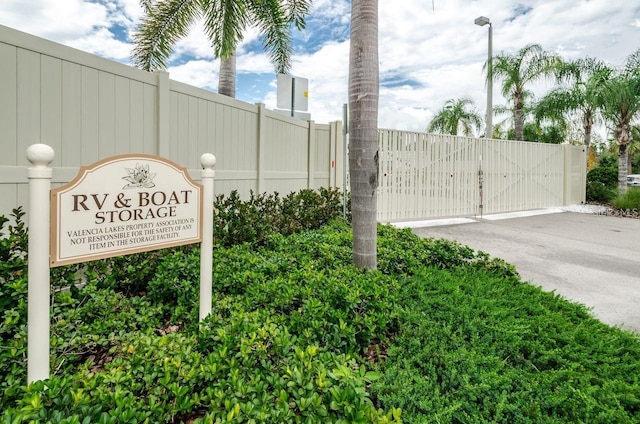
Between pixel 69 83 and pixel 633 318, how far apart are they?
19.1ft

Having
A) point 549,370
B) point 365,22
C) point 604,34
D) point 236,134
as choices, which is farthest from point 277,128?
point 604,34

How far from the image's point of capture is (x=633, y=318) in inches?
136

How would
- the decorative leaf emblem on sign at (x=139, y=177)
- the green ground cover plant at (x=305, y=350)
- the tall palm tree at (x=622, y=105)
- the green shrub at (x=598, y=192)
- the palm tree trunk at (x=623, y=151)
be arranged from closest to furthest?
the green ground cover plant at (x=305, y=350) < the decorative leaf emblem on sign at (x=139, y=177) < the tall palm tree at (x=622, y=105) < the palm tree trunk at (x=623, y=151) < the green shrub at (x=598, y=192)

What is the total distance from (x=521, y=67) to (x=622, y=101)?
3.50 metres

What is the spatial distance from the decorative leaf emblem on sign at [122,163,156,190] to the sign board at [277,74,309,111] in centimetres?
526

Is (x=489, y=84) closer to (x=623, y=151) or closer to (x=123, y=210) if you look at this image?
(x=623, y=151)

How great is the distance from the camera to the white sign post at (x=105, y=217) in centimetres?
173

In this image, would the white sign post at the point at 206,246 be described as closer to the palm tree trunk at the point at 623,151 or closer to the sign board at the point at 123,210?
the sign board at the point at 123,210

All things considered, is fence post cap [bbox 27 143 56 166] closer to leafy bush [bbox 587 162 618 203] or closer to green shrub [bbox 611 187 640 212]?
green shrub [bbox 611 187 640 212]

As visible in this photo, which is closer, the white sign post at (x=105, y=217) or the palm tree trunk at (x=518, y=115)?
the white sign post at (x=105, y=217)

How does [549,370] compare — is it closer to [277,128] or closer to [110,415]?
[110,415]

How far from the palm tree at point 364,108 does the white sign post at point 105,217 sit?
144cm

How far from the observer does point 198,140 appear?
4.82 meters

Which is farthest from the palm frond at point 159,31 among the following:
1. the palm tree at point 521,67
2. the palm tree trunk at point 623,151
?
the palm tree trunk at point 623,151
